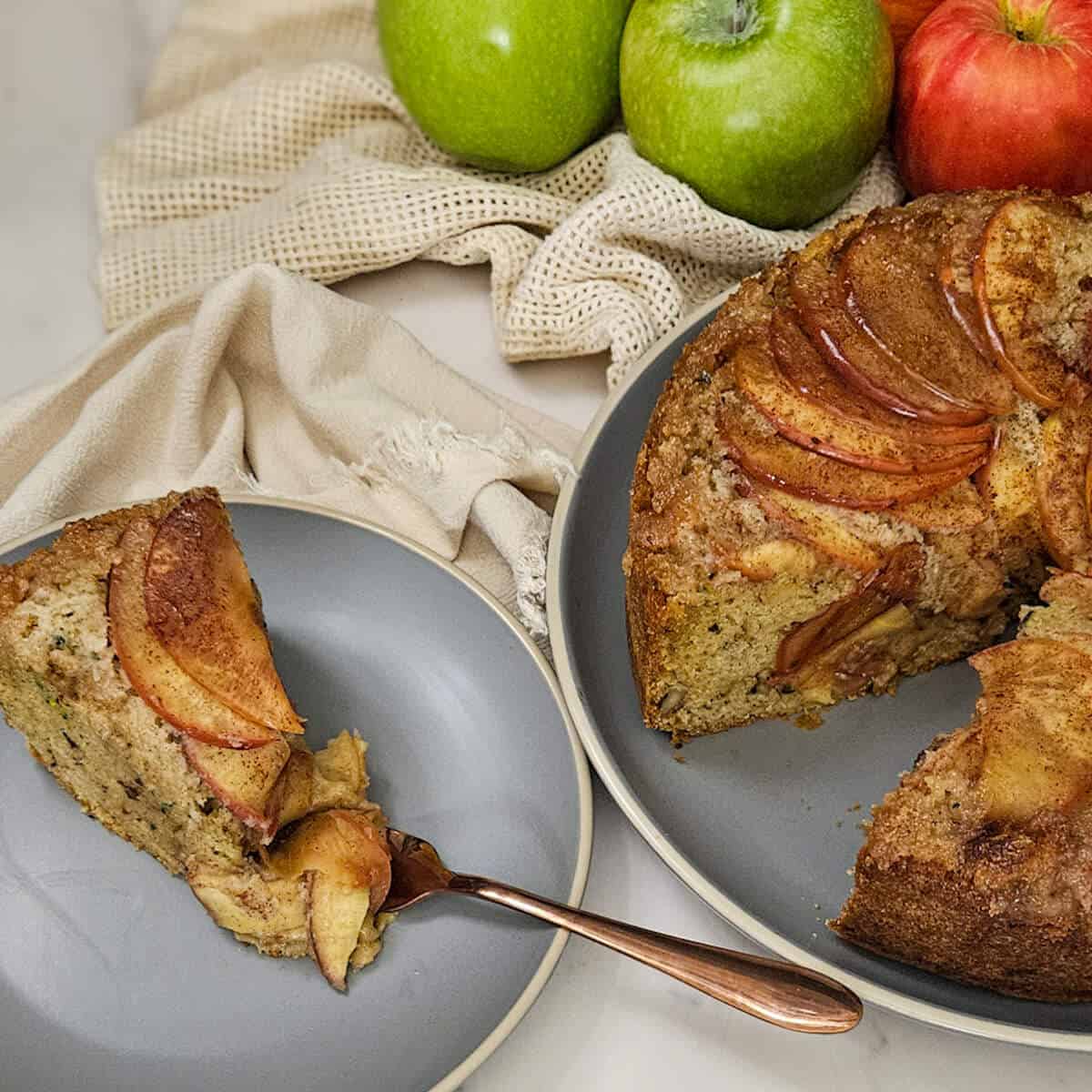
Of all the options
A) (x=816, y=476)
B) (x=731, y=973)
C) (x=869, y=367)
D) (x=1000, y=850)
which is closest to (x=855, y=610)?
(x=816, y=476)

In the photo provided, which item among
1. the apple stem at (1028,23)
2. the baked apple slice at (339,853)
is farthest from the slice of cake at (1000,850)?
the apple stem at (1028,23)

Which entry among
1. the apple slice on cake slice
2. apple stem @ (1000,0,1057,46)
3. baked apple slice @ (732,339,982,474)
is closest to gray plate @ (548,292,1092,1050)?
the apple slice on cake slice

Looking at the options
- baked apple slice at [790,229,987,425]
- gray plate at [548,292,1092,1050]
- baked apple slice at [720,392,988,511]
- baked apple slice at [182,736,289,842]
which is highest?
baked apple slice at [790,229,987,425]

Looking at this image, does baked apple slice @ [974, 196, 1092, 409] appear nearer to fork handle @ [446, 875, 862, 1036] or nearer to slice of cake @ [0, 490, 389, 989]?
fork handle @ [446, 875, 862, 1036]

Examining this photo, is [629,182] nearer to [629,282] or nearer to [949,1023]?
[629,282]

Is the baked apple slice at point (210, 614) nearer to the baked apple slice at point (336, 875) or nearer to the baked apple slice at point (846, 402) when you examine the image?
the baked apple slice at point (336, 875)

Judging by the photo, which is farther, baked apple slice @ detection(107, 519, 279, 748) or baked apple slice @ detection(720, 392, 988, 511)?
baked apple slice @ detection(720, 392, 988, 511)
